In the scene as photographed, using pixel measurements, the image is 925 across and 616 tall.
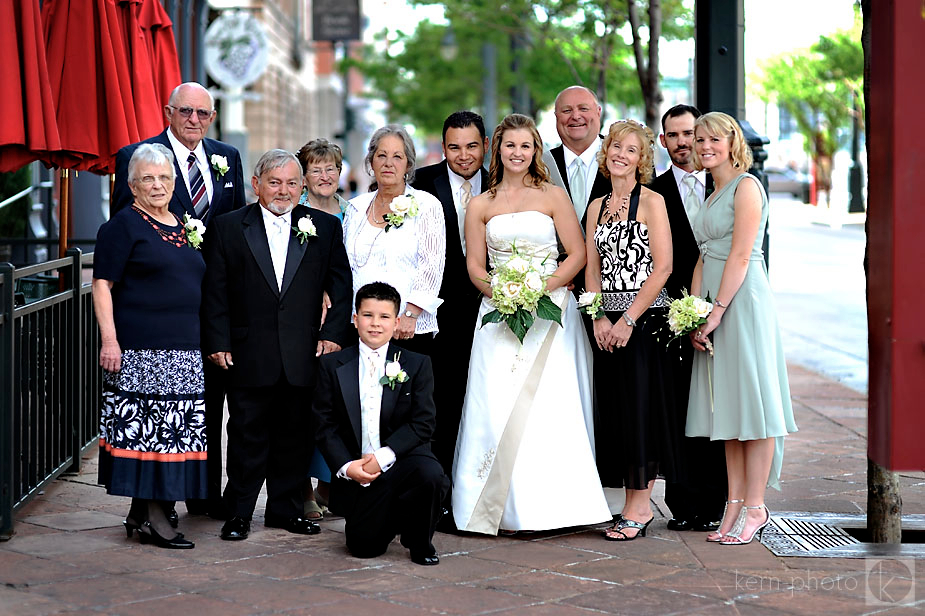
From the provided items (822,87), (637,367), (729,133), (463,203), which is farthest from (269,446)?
(822,87)

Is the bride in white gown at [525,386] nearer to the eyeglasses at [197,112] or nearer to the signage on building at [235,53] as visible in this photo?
the eyeglasses at [197,112]

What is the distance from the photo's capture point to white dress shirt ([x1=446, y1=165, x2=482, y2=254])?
6.64 meters

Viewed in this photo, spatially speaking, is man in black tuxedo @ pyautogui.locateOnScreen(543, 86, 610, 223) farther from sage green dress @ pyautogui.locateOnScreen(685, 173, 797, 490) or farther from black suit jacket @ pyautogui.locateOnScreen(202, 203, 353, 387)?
black suit jacket @ pyautogui.locateOnScreen(202, 203, 353, 387)

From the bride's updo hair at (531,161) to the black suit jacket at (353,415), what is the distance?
111 centimetres

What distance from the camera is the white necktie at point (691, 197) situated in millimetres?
6372

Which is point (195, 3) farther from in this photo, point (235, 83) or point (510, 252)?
point (510, 252)

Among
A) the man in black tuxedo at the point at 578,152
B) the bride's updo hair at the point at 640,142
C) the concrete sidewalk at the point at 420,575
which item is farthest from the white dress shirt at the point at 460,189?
the concrete sidewalk at the point at 420,575

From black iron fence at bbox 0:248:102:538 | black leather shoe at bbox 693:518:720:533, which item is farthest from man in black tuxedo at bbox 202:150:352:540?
black leather shoe at bbox 693:518:720:533

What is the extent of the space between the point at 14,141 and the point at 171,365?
1.77 meters

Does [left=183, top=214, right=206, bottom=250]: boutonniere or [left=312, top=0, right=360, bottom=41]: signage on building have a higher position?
[left=312, top=0, right=360, bottom=41]: signage on building

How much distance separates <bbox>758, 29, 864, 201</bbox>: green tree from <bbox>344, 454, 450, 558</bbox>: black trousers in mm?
43087

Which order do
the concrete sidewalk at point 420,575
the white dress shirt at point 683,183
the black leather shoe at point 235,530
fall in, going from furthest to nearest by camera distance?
the white dress shirt at point 683,183 → the black leather shoe at point 235,530 → the concrete sidewalk at point 420,575

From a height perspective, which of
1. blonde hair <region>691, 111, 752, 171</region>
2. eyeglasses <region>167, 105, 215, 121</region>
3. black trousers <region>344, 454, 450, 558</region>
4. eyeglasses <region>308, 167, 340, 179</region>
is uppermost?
eyeglasses <region>167, 105, 215, 121</region>

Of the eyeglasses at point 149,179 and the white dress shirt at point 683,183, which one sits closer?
the eyeglasses at point 149,179
